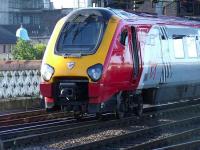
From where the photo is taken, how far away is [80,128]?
12562 millimetres

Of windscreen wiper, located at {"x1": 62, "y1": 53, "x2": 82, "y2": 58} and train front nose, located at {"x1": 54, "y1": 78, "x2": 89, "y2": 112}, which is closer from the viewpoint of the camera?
train front nose, located at {"x1": 54, "y1": 78, "x2": 89, "y2": 112}

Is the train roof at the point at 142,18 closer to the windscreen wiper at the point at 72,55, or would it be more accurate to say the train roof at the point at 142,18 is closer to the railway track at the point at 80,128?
the windscreen wiper at the point at 72,55

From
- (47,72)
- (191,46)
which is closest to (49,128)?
(47,72)

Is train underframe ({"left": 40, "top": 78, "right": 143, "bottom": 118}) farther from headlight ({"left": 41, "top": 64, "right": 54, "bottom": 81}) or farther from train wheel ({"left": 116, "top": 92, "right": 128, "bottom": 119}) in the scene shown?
headlight ({"left": 41, "top": 64, "right": 54, "bottom": 81})

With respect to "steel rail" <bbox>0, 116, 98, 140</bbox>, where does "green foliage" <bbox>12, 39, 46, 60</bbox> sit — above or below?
above

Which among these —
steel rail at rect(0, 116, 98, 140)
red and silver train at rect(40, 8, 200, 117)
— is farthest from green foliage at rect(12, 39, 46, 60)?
steel rail at rect(0, 116, 98, 140)

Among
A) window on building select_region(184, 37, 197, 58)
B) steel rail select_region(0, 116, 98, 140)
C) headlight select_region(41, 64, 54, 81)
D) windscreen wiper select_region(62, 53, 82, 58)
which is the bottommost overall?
steel rail select_region(0, 116, 98, 140)

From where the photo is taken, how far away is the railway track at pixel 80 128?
36.1ft

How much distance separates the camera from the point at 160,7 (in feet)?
82.0

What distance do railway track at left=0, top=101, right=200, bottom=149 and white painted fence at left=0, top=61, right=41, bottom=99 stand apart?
406 centimetres

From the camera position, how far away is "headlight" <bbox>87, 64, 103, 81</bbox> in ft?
41.6

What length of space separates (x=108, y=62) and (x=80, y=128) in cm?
167

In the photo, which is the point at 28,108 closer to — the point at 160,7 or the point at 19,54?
the point at 160,7

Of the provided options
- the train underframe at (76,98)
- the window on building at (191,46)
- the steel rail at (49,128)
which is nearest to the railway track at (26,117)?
the steel rail at (49,128)
